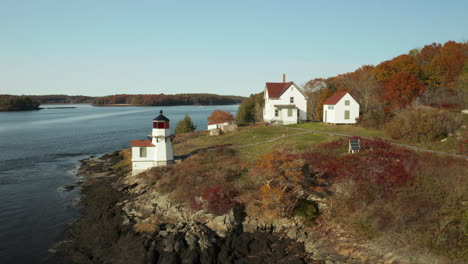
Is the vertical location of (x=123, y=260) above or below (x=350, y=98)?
below

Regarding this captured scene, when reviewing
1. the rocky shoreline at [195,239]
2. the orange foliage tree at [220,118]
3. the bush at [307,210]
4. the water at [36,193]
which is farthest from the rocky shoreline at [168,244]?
the orange foliage tree at [220,118]

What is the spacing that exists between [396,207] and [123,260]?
1951 cm

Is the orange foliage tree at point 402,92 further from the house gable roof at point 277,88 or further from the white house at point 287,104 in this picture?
the house gable roof at point 277,88

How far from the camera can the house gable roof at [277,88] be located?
52.9 meters

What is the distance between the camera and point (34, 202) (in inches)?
1243

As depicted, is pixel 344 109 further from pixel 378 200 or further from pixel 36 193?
pixel 36 193

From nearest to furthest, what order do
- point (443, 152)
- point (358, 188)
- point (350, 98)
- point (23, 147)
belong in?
point (358, 188)
point (443, 152)
point (350, 98)
point (23, 147)

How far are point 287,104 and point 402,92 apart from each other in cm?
1792

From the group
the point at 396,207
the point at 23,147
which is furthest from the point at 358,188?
the point at 23,147

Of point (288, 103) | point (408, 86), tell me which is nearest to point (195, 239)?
point (288, 103)

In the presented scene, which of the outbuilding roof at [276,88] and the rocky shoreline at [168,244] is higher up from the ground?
the outbuilding roof at [276,88]

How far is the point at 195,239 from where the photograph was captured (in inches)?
850

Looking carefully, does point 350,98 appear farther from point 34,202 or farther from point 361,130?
point 34,202

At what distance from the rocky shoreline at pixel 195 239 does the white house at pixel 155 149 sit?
316 inches
